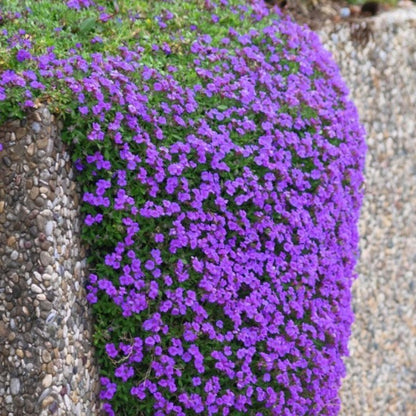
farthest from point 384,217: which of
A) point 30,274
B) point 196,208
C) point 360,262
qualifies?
point 30,274

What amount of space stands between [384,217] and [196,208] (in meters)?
2.81

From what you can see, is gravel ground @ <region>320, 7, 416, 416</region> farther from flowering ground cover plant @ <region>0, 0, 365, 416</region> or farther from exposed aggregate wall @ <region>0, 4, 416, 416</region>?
flowering ground cover plant @ <region>0, 0, 365, 416</region>

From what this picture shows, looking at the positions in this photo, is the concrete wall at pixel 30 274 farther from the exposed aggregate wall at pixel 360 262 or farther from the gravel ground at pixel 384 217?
the gravel ground at pixel 384 217

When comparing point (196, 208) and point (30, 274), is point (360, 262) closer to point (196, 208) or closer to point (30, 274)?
point (196, 208)

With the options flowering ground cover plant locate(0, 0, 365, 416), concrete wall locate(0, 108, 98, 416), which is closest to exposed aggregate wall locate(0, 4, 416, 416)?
concrete wall locate(0, 108, 98, 416)

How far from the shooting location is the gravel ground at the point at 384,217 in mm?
5629

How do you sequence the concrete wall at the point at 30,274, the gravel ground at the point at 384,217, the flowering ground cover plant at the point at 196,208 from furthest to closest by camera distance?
the gravel ground at the point at 384,217 < the flowering ground cover plant at the point at 196,208 < the concrete wall at the point at 30,274

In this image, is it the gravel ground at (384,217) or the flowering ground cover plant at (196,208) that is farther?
the gravel ground at (384,217)

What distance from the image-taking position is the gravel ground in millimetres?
5629

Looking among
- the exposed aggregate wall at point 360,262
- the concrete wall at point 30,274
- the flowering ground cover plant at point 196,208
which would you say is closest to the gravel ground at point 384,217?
the exposed aggregate wall at point 360,262

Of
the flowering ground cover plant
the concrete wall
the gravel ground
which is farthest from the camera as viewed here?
the gravel ground

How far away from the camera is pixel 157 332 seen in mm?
3363

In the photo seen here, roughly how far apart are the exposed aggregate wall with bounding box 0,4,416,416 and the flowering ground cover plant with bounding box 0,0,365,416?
105 millimetres

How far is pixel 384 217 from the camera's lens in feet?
19.5
